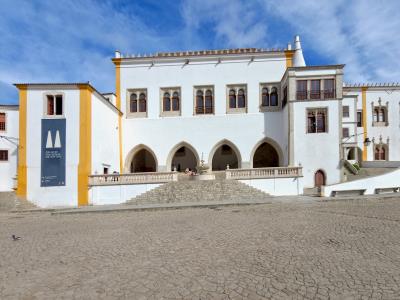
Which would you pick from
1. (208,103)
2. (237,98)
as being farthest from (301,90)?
(208,103)

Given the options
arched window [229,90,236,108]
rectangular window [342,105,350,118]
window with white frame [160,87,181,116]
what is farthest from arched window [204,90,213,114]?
rectangular window [342,105,350,118]

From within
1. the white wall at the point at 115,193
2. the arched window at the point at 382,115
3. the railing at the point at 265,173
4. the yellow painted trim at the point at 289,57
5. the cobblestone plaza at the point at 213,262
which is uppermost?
the yellow painted trim at the point at 289,57

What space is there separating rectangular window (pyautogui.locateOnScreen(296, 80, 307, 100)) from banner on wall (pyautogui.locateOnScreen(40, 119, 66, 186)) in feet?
53.9

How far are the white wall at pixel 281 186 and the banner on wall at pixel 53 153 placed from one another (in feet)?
39.9

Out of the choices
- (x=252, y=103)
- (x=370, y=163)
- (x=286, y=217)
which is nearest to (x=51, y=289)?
(x=286, y=217)

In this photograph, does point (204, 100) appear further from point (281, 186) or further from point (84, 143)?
point (84, 143)

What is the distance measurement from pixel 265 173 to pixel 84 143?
37.9 feet

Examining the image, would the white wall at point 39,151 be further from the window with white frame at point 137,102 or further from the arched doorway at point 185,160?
the arched doorway at point 185,160

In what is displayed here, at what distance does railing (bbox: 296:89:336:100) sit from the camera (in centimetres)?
2073

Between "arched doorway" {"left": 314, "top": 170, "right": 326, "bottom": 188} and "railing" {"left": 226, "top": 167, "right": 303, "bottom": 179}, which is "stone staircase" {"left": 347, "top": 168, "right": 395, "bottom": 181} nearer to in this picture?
"arched doorway" {"left": 314, "top": 170, "right": 326, "bottom": 188}

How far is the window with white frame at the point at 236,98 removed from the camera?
23886 millimetres

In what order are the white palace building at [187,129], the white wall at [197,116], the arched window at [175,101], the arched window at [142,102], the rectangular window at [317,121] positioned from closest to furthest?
the white palace building at [187,129] → the rectangular window at [317,121] → the white wall at [197,116] → the arched window at [175,101] → the arched window at [142,102]

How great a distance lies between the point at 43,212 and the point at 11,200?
3009 millimetres

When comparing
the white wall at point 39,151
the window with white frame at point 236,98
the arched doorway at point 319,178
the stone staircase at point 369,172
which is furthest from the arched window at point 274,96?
the white wall at point 39,151
